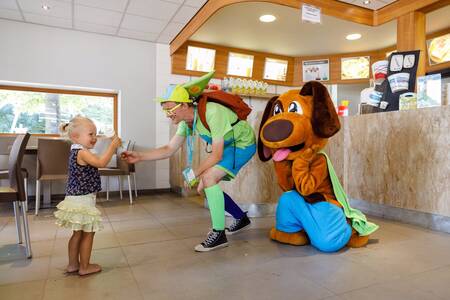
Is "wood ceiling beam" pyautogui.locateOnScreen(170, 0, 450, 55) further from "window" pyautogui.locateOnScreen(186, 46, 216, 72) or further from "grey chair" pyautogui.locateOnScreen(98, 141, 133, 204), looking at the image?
"grey chair" pyautogui.locateOnScreen(98, 141, 133, 204)

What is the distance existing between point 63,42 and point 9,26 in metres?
0.65

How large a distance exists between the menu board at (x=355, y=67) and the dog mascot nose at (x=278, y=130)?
4474 millimetres

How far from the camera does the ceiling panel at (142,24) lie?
411cm

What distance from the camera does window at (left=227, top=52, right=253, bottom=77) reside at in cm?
546

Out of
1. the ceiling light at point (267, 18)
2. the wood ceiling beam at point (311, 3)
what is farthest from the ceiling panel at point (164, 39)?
the ceiling light at point (267, 18)

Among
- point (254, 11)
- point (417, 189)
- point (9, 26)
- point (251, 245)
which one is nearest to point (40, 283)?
point (251, 245)

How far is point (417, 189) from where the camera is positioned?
255cm

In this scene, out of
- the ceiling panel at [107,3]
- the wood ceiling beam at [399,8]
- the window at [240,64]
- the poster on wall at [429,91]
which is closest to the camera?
→ the poster on wall at [429,91]

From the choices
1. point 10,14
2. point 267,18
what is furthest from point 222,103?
point 10,14

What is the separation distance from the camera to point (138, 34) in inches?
181

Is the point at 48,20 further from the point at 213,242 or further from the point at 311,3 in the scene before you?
the point at 213,242

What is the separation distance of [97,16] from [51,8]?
20.4 inches

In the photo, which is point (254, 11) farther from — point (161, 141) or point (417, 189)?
point (417, 189)

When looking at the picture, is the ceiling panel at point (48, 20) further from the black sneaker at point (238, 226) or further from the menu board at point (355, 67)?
the menu board at point (355, 67)
